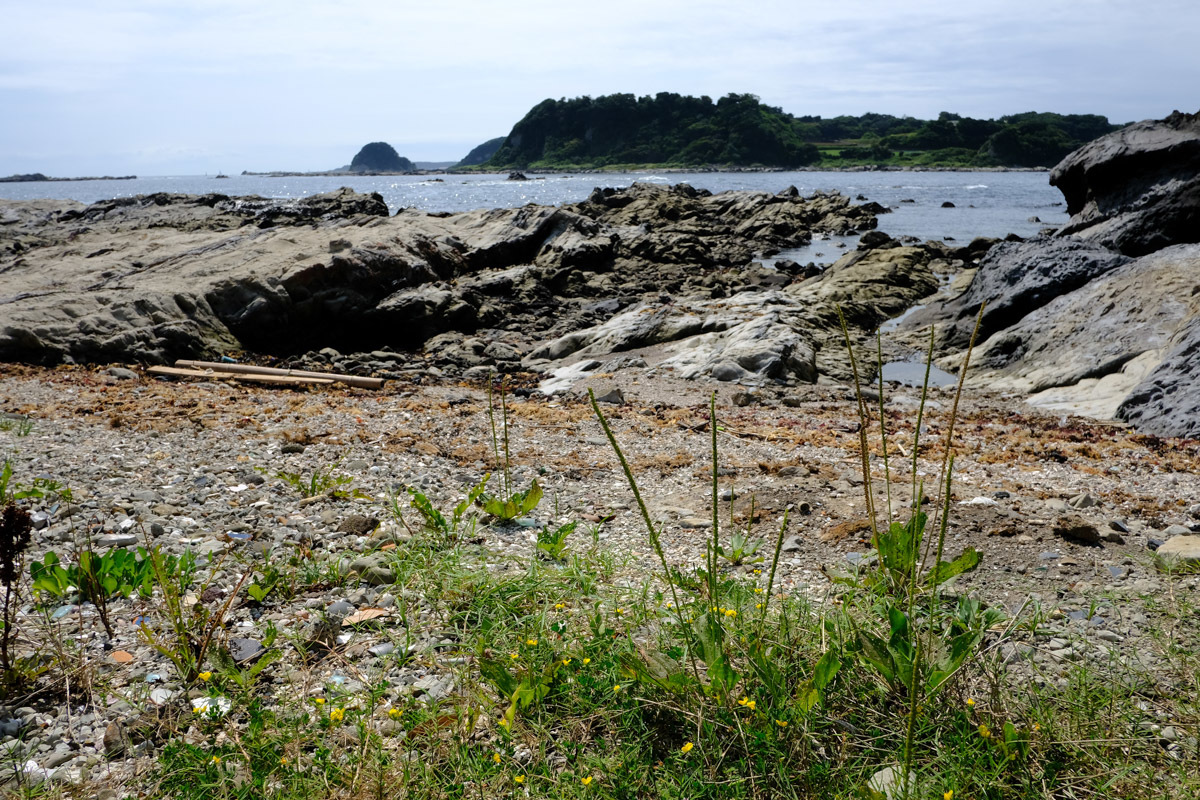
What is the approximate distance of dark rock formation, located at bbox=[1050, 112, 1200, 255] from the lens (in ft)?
50.2

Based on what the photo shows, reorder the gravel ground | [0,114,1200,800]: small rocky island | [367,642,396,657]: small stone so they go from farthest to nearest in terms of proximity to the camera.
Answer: [367,642,396,657]: small stone → the gravel ground → [0,114,1200,800]: small rocky island

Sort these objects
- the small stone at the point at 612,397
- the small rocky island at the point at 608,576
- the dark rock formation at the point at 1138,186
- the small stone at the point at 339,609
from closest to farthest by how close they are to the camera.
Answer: the small rocky island at the point at 608,576 → the small stone at the point at 339,609 → the small stone at the point at 612,397 → the dark rock formation at the point at 1138,186

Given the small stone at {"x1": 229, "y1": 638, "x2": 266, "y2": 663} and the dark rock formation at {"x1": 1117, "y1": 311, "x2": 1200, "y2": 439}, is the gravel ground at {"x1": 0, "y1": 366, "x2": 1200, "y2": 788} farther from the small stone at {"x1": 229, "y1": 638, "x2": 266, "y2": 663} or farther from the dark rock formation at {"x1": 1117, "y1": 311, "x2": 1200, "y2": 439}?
the dark rock formation at {"x1": 1117, "y1": 311, "x2": 1200, "y2": 439}

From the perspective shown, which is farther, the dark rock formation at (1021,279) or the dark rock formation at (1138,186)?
the dark rock formation at (1138,186)

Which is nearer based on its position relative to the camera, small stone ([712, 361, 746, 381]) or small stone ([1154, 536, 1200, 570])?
small stone ([1154, 536, 1200, 570])

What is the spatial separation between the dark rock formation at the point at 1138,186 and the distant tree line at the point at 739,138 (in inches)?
4809

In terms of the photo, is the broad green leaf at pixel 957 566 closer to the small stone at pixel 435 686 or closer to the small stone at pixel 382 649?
the small stone at pixel 435 686

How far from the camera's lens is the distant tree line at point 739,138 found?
131 m

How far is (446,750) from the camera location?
280 centimetres

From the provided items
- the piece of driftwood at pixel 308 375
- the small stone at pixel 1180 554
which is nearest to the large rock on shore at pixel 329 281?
the piece of driftwood at pixel 308 375

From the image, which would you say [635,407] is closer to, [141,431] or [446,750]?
[141,431]

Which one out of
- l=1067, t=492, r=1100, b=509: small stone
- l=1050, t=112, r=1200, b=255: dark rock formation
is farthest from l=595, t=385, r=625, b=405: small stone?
l=1050, t=112, r=1200, b=255: dark rock formation

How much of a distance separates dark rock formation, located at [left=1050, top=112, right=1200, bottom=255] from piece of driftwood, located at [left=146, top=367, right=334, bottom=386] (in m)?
16.4

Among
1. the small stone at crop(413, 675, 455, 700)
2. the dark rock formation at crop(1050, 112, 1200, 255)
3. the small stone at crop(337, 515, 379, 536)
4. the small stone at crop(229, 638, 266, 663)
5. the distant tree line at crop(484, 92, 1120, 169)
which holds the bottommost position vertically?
the small stone at crop(413, 675, 455, 700)
